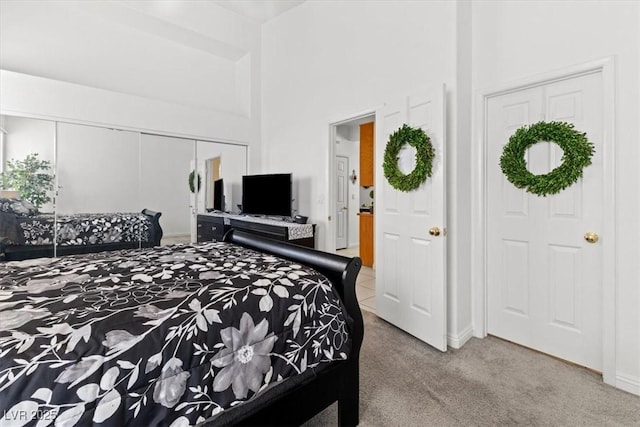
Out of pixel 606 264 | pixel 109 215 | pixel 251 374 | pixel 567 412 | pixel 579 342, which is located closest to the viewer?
pixel 251 374

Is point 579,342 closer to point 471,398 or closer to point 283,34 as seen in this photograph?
point 471,398

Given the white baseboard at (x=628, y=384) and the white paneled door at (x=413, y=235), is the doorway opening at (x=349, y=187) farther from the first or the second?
the white baseboard at (x=628, y=384)

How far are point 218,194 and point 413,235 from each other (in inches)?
126

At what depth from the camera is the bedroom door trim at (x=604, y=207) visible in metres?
1.95

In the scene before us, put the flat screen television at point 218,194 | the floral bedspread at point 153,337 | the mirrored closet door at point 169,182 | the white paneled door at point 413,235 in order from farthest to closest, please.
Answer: the flat screen television at point 218,194 → the mirrored closet door at point 169,182 → the white paneled door at point 413,235 → the floral bedspread at point 153,337

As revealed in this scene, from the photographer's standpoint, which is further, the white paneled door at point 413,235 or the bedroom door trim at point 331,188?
the bedroom door trim at point 331,188

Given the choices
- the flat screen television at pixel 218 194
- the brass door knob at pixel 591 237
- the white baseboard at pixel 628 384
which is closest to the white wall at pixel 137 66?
the flat screen television at pixel 218 194

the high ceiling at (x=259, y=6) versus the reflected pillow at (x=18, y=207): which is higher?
the high ceiling at (x=259, y=6)

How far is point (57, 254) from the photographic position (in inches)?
135

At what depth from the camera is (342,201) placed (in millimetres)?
6586

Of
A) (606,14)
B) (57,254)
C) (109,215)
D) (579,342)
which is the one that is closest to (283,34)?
(109,215)

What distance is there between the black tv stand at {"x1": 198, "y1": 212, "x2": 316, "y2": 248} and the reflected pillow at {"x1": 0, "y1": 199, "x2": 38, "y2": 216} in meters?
1.82

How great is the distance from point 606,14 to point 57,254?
17.5 ft

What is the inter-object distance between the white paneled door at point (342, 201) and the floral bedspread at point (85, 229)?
3.59m
